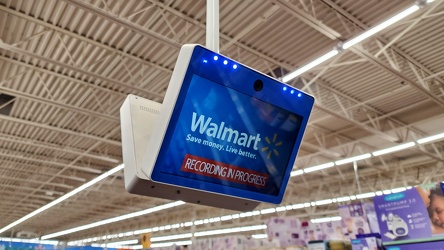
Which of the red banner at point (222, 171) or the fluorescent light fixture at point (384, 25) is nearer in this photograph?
the red banner at point (222, 171)

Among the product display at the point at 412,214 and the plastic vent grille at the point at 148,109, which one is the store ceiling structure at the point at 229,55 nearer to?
the product display at the point at 412,214

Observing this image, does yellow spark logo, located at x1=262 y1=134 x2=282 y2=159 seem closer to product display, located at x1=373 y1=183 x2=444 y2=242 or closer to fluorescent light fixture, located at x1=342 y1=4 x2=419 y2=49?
product display, located at x1=373 y1=183 x2=444 y2=242

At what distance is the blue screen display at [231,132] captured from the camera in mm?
1340

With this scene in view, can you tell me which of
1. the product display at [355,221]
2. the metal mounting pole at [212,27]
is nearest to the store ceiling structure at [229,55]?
the product display at [355,221]

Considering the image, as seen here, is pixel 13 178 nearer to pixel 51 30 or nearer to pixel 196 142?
pixel 51 30

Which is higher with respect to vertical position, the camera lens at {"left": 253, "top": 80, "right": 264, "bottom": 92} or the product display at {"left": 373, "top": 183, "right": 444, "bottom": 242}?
the camera lens at {"left": 253, "top": 80, "right": 264, "bottom": 92}

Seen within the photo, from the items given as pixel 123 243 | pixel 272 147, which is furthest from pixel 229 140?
pixel 123 243

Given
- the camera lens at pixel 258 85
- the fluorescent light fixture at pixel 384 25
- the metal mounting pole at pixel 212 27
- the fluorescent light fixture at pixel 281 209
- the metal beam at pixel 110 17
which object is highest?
the metal beam at pixel 110 17

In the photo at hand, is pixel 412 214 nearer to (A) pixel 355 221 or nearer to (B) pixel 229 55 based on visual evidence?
(A) pixel 355 221

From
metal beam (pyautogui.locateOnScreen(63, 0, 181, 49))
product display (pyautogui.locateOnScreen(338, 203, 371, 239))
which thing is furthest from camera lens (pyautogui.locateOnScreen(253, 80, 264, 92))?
product display (pyautogui.locateOnScreen(338, 203, 371, 239))

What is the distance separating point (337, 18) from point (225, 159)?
6.21m

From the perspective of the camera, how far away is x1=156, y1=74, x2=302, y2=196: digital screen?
135 cm

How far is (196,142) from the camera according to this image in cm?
139

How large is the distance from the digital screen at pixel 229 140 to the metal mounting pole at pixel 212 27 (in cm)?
30
